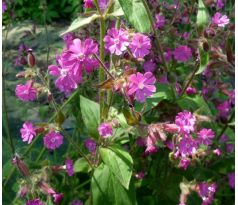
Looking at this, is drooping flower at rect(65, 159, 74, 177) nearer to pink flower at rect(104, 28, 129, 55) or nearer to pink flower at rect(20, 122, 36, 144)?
pink flower at rect(20, 122, 36, 144)

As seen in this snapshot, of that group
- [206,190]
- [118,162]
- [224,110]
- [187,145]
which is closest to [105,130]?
[118,162]

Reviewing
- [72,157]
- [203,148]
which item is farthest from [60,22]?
[203,148]

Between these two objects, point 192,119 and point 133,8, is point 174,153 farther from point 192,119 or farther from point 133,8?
point 133,8

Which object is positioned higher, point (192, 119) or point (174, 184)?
point (192, 119)

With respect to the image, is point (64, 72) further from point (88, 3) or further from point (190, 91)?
point (190, 91)

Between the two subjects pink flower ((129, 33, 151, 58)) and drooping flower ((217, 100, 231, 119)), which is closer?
pink flower ((129, 33, 151, 58))

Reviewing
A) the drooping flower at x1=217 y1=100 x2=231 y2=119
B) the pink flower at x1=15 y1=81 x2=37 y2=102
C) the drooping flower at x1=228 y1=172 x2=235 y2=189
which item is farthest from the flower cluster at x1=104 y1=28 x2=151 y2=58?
the drooping flower at x1=228 y1=172 x2=235 y2=189

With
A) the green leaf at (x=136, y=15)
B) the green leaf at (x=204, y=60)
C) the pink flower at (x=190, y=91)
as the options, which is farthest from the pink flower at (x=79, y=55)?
the pink flower at (x=190, y=91)
